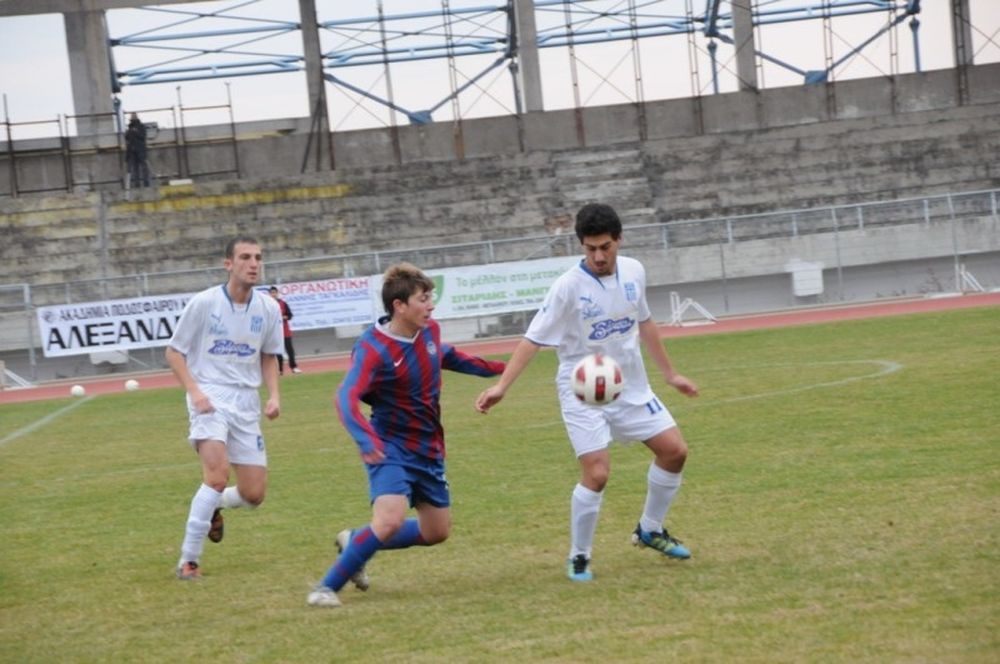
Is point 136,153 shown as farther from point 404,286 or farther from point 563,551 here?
point 404,286

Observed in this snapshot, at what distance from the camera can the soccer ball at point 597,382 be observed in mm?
7473

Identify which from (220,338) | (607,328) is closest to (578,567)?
(607,328)

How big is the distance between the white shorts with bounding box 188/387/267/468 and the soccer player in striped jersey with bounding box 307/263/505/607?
5.09 feet

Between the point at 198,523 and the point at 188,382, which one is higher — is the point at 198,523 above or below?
below

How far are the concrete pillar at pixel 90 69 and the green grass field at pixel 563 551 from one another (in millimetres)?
27444

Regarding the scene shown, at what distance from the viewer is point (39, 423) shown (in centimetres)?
2091

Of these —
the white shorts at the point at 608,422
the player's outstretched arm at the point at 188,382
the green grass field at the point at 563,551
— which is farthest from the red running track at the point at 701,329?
the white shorts at the point at 608,422

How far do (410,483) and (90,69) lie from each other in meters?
37.0

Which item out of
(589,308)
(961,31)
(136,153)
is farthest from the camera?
(961,31)

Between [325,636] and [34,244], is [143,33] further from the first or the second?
[325,636]

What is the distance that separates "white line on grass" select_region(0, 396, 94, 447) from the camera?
18763mm

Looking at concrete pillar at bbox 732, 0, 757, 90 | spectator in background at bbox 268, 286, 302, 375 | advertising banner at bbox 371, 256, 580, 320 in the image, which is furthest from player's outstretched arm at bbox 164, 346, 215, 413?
concrete pillar at bbox 732, 0, 757, 90

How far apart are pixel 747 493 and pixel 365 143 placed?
34.9 metres

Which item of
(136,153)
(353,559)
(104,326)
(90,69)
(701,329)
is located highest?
(90,69)
